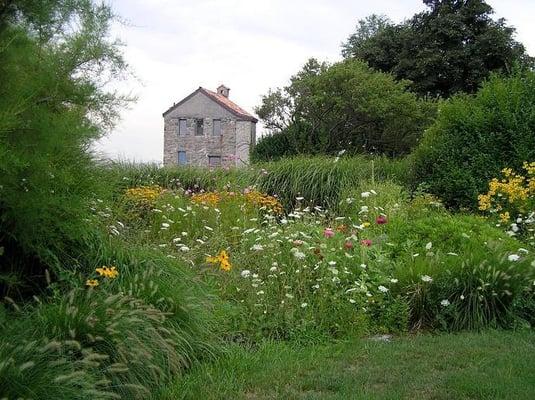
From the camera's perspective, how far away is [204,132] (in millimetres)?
49250

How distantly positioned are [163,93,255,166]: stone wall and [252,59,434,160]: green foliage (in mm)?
19494

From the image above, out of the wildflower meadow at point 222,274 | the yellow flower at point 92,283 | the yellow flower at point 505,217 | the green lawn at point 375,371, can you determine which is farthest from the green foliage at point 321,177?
the yellow flower at point 92,283

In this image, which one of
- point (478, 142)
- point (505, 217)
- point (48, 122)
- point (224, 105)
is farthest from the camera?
point (224, 105)

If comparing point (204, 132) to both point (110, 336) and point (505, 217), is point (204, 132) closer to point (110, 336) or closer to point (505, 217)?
point (505, 217)

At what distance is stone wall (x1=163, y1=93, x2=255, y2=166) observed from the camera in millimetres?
48438

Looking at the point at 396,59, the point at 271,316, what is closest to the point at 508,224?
the point at 271,316

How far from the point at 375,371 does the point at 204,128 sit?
45.7 m

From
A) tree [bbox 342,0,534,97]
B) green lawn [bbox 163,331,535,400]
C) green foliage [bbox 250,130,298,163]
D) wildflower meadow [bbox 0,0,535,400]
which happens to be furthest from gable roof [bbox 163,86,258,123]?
green lawn [bbox 163,331,535,400]

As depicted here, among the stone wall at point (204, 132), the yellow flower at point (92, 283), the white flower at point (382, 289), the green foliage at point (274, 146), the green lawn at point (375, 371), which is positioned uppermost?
the stone wall at point (204, 132)

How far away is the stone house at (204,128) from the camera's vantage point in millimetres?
48531

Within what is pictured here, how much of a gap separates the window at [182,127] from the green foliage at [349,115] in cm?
2257

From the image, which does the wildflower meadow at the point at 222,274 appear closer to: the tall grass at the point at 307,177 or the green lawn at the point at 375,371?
the green lawn at the point at 375,371

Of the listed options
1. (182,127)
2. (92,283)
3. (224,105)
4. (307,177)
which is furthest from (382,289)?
(182,127)

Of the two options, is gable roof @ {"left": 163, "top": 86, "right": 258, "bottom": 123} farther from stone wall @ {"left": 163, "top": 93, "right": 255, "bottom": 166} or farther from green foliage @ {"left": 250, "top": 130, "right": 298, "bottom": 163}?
green foliage @ {"left": 250, "top": 130, "right": 298, "bottom": 163}
